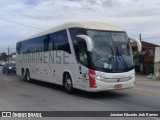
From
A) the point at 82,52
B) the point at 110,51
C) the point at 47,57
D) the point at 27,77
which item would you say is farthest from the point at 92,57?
the point at 27,77

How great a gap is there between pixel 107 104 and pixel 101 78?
150 cm

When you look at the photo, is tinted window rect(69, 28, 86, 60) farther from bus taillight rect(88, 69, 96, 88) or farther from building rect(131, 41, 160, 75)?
building rect(131, 41, 160, 75)

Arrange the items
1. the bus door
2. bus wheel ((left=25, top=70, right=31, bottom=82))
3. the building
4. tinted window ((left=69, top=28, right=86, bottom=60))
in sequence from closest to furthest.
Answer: the bus door
tinted window ((left=69, top=28, right=86, bottom=60))
bus wheel ((left=25, top=70, right=31, bottom=82))
the building

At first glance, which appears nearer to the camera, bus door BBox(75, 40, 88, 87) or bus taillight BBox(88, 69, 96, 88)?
bus taillight BBox(88, 69, 96, 88)

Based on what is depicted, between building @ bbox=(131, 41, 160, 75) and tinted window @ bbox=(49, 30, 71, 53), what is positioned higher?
tinted window @ bbox=(49, 30, 71, 53)

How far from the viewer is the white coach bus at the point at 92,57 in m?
13.2

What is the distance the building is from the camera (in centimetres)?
3741

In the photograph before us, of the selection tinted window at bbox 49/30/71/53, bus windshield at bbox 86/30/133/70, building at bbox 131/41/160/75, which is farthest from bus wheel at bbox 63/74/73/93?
building at bbox 131/41/160/75

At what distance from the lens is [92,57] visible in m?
13.2

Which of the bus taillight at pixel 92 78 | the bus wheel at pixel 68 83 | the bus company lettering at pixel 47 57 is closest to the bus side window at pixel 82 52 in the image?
the bus taillight at pixel 92 78

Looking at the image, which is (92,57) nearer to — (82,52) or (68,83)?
(82,52)

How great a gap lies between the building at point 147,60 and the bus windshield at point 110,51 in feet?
74.8

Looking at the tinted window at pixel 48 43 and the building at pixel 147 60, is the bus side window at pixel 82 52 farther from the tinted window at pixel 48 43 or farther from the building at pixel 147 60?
the building at pixel 147 60

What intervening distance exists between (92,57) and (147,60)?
2722 cm
